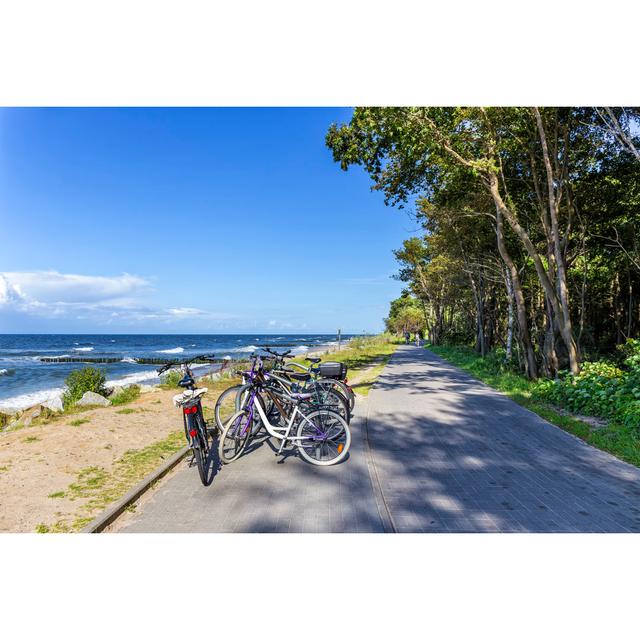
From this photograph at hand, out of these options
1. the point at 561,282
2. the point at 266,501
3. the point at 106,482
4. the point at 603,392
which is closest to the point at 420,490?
the point at 266,501

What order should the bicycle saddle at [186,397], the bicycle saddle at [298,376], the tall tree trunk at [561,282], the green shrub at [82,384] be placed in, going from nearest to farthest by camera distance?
the bicycle saddle at [186,397], the bicycle saddle at [298,376], the tall tree trunk at [561,282], the green shrub at [82,384]

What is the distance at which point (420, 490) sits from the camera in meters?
3.82

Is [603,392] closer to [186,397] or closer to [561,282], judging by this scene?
[561,282]

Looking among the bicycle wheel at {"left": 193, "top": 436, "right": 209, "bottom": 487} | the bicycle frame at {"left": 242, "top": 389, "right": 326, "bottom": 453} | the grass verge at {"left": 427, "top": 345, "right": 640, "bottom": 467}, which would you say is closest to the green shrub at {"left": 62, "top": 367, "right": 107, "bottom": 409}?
the bicycle frame at {"left": 242, "top": 389, "right": 326, "bottom": 453}

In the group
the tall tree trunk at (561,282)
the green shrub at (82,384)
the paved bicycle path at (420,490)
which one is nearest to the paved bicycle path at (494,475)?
the paved bicycle path at (420,490)

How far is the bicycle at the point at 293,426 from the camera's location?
452 cm

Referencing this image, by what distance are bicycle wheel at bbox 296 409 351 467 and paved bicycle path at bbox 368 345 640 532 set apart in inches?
18.7

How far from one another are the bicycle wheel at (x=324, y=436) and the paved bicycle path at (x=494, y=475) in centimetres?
47

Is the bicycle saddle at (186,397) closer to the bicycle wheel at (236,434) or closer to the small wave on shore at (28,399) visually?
the bicycle wheel at (236,434)

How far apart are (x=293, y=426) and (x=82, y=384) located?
8336 millimetres

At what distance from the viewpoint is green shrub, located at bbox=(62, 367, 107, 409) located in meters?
10.1

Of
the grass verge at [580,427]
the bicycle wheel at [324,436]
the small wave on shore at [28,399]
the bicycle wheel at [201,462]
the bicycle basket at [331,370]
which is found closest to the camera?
the bicycle wheel at [201,462]
